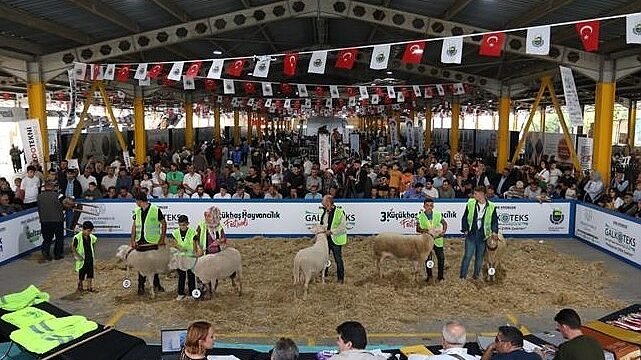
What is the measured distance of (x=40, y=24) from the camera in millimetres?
14047

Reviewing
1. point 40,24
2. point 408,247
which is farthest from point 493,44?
point 40,24

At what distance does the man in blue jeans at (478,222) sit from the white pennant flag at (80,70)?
40.6 feet

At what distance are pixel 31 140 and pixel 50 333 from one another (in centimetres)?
1261

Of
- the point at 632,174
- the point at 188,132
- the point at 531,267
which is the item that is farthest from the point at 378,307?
the point at 188,132

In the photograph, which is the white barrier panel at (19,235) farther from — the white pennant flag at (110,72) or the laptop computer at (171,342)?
the laptop computer at (171,342)

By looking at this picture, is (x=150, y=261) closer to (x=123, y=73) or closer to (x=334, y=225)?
(x=334, y=225)

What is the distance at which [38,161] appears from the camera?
16.2 metres

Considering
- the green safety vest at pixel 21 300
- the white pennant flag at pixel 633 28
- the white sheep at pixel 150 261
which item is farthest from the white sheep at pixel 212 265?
the white pennant flag at pixel 633 28

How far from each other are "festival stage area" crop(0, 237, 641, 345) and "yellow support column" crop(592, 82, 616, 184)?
505 centimetres

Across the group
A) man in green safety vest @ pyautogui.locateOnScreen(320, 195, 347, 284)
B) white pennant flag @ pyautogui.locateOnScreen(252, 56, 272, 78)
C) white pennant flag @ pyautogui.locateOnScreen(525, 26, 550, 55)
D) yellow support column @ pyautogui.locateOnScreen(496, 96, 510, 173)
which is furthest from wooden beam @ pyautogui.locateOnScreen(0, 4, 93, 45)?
yellow support column @ pyautogui.locateOnScreen(496, 96, 510, 173)

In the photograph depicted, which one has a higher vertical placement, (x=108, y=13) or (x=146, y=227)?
(x=108, y=13)

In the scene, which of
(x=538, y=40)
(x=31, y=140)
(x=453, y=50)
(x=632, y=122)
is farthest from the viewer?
(x=632, y=122)

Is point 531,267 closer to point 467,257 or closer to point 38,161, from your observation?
point 467,257

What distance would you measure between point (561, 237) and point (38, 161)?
14.7 metres
